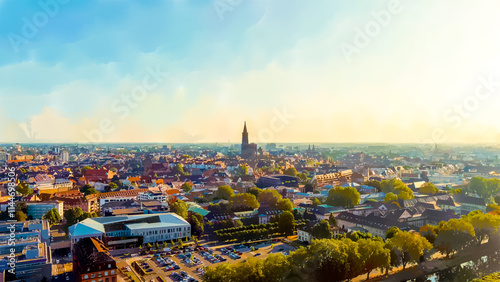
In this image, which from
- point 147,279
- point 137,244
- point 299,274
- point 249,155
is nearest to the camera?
point 299,274

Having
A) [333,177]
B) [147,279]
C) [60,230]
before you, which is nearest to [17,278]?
[147,279]

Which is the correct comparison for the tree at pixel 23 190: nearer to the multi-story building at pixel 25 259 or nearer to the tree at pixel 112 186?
the tree at pixel 112 186

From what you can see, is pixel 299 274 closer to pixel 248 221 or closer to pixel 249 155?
pixel 248 221

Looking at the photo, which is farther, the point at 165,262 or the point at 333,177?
the point at 333,177

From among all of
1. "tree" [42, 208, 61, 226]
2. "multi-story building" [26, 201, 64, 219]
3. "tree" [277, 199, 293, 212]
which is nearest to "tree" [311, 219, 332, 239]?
"tree" [277, 199, 293, 212]

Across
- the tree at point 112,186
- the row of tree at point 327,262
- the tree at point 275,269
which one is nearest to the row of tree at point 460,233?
the row of tree at point 327,262

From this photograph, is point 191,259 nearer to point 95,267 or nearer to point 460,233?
point 95,267

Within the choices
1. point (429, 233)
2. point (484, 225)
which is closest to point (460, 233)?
point (429, 233)
